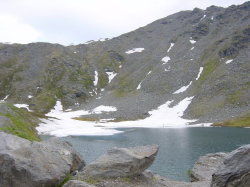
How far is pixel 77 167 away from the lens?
25906 mm

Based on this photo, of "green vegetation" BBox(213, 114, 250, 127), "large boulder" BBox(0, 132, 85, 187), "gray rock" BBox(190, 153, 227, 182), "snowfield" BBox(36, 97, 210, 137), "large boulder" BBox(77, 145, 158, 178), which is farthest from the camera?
"green vegetation" BBox(213, 114, 250, 127)

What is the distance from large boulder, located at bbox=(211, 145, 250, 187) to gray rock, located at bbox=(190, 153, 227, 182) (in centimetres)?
1452

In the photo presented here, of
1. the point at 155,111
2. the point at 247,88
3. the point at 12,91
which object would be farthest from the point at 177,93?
the point at 12,91

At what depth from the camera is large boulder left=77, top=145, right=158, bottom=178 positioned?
2231 cm

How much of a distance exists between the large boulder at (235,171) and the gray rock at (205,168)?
47.6 ft

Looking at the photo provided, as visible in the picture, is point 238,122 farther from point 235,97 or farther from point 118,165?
point 118,165

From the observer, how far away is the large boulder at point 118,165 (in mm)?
22312

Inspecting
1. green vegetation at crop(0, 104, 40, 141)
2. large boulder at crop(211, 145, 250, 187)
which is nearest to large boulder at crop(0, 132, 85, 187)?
large boulder at crop(211, 145, 250, 187)

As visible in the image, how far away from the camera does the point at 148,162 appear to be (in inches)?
969

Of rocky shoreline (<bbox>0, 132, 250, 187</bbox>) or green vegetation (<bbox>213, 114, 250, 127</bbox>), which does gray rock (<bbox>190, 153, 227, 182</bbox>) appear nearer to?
rocky shoreline (<bbox>0, 132, 250, 187</bbox>)

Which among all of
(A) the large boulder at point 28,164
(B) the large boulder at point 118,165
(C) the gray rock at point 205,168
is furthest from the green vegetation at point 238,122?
(A) the large boulder at point 28,164

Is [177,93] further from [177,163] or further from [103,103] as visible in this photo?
[177,163]

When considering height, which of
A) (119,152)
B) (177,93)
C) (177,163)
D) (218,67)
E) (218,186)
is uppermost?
(218,67)

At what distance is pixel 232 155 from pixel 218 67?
573 feet
